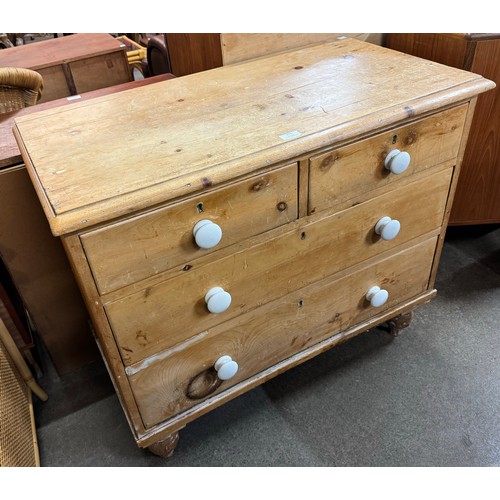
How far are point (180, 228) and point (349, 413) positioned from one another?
0.75m

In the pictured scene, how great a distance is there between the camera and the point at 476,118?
143cm

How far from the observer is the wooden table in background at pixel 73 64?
2082 mm

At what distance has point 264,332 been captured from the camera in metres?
1.10

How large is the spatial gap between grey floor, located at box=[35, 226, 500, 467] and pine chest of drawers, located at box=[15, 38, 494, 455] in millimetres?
169

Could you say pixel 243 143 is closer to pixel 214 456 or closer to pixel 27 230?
pixel 27 230

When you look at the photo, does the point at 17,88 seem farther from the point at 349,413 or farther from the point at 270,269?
the point at 349,413

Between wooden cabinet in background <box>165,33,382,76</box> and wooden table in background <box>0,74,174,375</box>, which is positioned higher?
wooden cabinet in background <box>165,33,382,76</box>

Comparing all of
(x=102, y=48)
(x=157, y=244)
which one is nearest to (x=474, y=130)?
(x=157, y=244)

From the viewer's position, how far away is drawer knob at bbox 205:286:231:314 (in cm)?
92

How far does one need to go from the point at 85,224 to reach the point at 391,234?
2.21ft

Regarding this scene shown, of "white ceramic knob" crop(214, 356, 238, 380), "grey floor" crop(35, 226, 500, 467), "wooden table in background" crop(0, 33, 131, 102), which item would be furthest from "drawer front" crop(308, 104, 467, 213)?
"wooden table in background" crop(0, 33, 131, 102)

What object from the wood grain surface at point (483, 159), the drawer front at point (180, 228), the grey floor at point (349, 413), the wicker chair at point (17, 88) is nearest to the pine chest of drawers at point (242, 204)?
the drawer front at point (180, 228)

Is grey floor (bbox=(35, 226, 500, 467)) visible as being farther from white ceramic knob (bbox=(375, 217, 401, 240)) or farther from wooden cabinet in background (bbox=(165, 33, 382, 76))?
wooden cabinet in background (bbox=(165, 33, 382, 76))

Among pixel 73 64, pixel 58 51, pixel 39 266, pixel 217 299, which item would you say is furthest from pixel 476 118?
pixel 58 51
